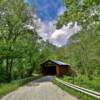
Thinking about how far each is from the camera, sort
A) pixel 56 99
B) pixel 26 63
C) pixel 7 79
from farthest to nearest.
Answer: pixel 26 63, pixel 7 79, pixel 56 99

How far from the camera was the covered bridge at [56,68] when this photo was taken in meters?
93.9

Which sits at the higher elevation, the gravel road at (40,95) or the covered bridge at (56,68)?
the covered bridge at (56,68)

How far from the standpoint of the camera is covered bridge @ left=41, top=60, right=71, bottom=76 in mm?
93869

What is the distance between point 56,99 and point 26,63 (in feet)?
196

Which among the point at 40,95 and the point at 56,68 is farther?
the point at 56,68

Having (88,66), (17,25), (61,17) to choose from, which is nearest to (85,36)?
(88,66)

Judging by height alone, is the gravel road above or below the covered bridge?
below

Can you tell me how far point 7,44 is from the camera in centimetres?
6062

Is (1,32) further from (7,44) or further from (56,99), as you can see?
(56,99)

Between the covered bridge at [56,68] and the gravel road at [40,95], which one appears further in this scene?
the covered bridge at [56,68]

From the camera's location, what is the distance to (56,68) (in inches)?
3772

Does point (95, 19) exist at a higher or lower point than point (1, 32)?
lower

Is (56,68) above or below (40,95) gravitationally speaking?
above

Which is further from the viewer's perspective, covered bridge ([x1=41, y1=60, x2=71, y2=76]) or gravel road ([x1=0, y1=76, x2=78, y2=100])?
covered bridge ([x1=41, y1=60, x2=71, y2=76])
